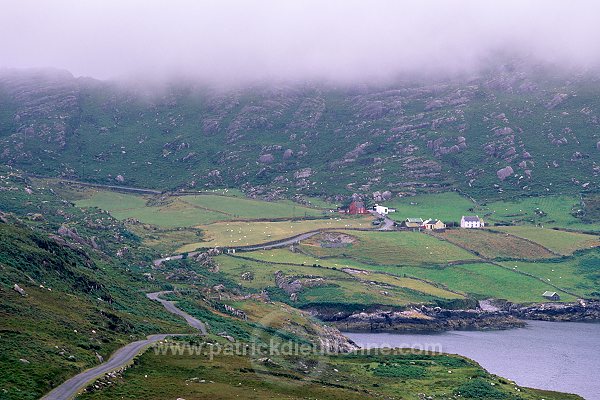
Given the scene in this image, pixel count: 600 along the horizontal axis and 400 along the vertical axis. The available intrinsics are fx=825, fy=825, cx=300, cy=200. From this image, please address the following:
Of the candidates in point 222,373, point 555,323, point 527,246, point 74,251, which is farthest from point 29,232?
point 527,246

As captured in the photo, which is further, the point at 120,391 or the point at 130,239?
the point at 130,239

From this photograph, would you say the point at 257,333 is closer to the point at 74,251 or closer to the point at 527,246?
the point at 74,251

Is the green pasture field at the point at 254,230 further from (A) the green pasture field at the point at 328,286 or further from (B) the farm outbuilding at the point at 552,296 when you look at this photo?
(B) the farm outbuilding at the point at 552,296

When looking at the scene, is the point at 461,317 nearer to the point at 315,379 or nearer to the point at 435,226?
the point at 435,226

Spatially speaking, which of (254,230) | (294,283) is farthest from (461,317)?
(254,230)

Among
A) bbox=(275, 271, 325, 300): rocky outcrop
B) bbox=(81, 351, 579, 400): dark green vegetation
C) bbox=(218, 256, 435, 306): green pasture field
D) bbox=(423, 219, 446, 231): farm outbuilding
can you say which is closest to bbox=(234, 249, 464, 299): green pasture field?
bbox=(218, 256, 435, 306): green pasture field

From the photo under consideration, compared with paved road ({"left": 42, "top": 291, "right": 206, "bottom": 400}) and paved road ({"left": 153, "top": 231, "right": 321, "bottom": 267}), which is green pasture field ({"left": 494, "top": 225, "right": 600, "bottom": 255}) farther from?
paved road ({"left": 42, "top": 291, "right": 206, "bottom": 400})
